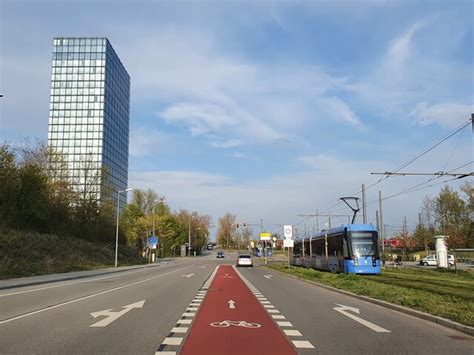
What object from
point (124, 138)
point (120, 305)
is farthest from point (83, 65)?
point (120, 305)

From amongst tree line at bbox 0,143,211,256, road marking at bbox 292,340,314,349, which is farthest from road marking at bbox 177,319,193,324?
tree line at bbox 0,143,211,256

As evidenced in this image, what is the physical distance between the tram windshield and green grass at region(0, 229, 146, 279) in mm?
22126

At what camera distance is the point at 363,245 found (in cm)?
3186

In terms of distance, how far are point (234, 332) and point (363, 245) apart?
78.3ft

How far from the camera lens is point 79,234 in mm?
53406

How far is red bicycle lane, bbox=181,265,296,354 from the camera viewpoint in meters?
7.92

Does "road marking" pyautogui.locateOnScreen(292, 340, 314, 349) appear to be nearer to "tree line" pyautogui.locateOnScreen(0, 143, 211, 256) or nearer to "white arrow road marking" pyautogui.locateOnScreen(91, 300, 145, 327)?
"white arrow road marking" pyautogui.locateOnScreen(91, 300, 145, 327)

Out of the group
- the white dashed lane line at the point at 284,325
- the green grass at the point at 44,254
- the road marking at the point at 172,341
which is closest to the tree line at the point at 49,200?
the green grass at the point at 44,254

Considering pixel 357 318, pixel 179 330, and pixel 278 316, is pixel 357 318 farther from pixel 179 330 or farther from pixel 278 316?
Result: pixel 179 330

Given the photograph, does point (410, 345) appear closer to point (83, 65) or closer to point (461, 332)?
point (461, 332)

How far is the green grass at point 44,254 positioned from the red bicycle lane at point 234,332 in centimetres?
2057

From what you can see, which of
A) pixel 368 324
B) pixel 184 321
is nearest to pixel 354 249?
pixel 368 324

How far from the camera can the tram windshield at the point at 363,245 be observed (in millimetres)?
31734

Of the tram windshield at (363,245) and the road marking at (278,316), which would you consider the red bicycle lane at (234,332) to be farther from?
the tram windshield at (363,245)
